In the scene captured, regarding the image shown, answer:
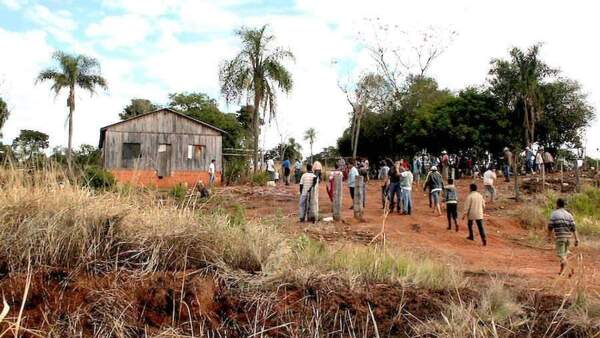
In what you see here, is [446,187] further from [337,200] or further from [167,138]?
[167,138]

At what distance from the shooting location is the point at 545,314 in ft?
19.7

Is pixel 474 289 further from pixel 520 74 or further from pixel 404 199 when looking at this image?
pixel 520 74

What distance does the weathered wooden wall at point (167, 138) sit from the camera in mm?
32000

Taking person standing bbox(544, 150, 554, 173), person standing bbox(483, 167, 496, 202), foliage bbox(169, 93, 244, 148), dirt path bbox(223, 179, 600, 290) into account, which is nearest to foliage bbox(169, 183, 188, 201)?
dirt path bbox(223, 179, 600, 290)

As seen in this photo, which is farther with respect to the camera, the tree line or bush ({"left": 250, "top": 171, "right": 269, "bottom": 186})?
the tree line

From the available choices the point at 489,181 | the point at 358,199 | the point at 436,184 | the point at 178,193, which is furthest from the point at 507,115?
the point at 178,193

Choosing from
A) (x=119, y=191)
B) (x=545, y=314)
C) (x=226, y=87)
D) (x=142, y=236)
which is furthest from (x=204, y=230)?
(x=226, y=87)

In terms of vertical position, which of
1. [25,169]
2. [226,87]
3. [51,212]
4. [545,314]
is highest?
[226,87]

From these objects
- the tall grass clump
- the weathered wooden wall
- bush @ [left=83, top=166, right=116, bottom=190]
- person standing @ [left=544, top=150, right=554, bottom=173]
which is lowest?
the tall grass clump

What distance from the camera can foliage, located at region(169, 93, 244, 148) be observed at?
52.4 meters

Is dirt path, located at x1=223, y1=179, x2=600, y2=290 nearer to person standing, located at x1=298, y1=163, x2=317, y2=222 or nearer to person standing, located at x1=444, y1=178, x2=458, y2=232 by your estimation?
person standing, located at x1=298, y1=163, x2=317, y2=222

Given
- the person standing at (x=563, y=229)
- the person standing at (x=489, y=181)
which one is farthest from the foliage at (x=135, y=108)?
the person standing at (x=563, y=229)

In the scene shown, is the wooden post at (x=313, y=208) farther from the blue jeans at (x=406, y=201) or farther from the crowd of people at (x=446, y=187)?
the blue jeans at (x=406, y=201)

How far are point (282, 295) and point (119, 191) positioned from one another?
228 cm
